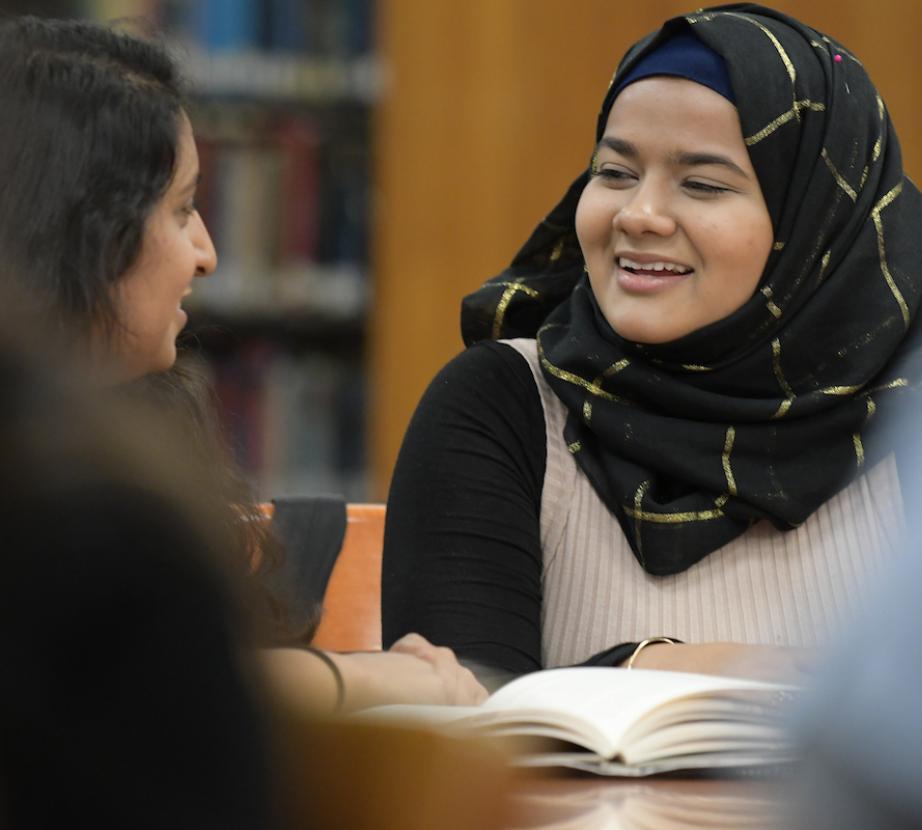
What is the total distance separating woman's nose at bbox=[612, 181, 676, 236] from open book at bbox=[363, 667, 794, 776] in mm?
664

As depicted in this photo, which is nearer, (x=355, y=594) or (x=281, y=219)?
(x=355, y=594)

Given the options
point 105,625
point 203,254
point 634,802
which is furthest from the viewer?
point 203,254

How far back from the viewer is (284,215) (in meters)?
2.90

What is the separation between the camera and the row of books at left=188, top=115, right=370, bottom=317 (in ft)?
9.43

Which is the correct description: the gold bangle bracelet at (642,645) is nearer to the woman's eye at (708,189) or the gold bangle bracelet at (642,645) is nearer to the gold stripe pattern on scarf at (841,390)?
the gold stripe pattern on scarf at (841,390)

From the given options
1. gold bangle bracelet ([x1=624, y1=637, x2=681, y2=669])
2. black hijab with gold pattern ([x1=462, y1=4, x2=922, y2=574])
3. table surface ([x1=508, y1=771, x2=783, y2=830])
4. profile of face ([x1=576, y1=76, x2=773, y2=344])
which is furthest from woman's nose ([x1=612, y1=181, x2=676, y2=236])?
table surface ([x1=508, y1=771, x2=783, y2=830])

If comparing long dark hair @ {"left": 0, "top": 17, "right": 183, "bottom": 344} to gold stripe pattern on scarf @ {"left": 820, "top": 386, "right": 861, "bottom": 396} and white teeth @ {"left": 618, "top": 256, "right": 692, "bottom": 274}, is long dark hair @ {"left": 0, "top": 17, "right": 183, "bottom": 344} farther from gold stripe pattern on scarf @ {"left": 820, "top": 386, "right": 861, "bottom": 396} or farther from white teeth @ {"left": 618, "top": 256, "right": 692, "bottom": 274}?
gold stripe pattern on scarf @ {"left": 820, "top": 386, "right": 861, "bottom": 396}

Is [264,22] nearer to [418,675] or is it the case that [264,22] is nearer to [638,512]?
[638,512]

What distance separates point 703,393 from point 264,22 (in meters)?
1.61

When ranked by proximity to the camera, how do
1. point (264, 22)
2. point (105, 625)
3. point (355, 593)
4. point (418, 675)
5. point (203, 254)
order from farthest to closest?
point (264, 22)
point (355, 593)
point (203, 254)
point (418, 675)
point (105, 625)

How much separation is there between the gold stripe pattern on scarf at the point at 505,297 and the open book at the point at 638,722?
2.64 ft

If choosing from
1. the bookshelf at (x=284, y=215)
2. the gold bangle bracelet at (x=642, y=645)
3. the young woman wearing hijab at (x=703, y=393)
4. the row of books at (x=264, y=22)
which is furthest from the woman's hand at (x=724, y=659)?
the row of books at (x=264, y=22)

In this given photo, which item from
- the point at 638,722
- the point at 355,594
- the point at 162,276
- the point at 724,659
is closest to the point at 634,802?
the point at 638,722

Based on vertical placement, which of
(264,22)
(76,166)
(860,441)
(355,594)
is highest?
(264,22)
